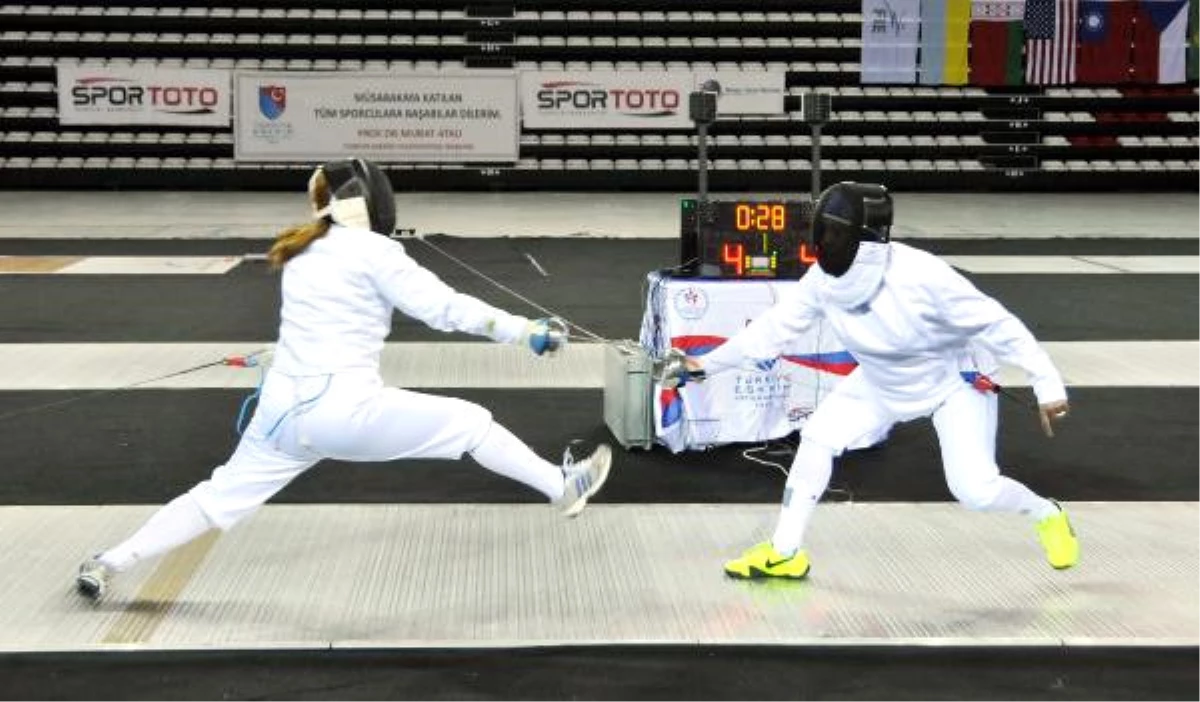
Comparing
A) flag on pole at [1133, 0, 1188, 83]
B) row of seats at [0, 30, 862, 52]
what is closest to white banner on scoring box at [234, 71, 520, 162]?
row of seats at [0, 30, 862, 52]

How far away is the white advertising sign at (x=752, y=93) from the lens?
1773cm

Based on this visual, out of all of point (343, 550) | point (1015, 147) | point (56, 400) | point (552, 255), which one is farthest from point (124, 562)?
point (1015, 147)

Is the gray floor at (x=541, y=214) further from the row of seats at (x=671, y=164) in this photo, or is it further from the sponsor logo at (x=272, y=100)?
the sponsor logo at (x=272, y=100)

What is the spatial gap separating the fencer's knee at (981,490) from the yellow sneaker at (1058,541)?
283mm

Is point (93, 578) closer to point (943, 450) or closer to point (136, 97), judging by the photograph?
point (943, 450)

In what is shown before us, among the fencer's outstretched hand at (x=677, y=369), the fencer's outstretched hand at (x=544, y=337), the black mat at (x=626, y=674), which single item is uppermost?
the fencer's outstretched hand at (x=544, y=337)

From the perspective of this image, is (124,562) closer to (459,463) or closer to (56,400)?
(459,463)

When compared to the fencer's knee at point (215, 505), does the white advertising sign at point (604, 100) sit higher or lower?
higher

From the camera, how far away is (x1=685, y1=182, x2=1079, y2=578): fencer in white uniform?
423cm

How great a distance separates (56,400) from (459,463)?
7.70ft

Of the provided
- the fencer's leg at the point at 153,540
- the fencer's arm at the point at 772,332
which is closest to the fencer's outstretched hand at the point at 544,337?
the fencer's arm at the point at 772,332

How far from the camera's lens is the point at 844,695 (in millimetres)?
3668

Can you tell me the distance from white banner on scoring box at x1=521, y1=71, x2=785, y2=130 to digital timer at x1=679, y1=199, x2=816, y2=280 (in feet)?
37.0

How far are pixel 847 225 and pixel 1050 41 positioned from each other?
1516cm
